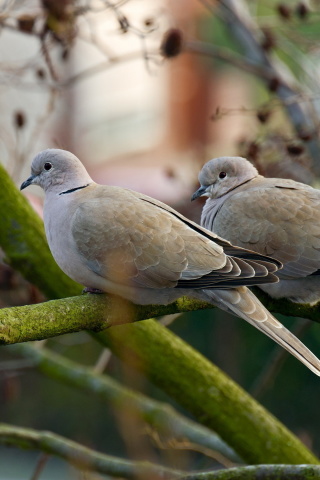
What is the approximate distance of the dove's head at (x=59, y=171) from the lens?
125 inches

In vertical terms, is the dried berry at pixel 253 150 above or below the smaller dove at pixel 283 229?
above

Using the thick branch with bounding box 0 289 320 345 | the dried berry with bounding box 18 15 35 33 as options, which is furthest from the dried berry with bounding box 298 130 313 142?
the dried berry with bounding box 18 15 35 33

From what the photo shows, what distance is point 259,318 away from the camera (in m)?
2.79

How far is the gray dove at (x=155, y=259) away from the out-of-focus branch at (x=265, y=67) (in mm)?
1613

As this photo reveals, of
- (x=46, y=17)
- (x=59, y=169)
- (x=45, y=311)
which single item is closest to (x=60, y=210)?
(x=59, y=169)

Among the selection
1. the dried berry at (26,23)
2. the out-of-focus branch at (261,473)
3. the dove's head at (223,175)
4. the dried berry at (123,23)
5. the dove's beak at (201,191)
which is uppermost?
the dried berry at (123,23)

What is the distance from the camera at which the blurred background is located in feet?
13.2

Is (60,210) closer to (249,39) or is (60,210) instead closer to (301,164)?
(301,164)

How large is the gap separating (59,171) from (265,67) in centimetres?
181

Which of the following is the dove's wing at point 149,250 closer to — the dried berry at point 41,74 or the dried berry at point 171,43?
the dried berry at point 171,43

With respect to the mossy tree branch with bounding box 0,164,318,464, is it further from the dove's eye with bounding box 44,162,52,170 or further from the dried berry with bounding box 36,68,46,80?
the dried berry with bounding box 36,68,46,80

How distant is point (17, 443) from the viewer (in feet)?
12.7

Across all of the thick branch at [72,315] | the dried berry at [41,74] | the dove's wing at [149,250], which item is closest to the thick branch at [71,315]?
the thick branch at [72,315]

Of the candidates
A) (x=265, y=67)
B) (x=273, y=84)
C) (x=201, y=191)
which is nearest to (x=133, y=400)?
(x=201, y=191)
